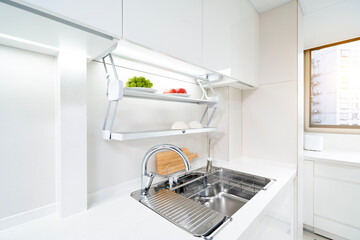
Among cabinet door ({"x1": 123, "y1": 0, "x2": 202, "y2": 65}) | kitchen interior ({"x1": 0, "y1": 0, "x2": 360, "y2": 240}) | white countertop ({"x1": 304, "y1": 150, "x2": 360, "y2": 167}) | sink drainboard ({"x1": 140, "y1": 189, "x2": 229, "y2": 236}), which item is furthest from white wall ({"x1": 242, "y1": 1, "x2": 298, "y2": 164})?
sink drainboard ({"x1": 140, "y1": 189, "x2": 229, "y2": 236})

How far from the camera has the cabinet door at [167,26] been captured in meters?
0.71

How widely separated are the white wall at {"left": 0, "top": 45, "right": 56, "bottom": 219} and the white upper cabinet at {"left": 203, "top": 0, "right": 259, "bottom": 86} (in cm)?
90

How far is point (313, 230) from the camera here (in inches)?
73.3

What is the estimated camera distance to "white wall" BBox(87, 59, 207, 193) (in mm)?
985

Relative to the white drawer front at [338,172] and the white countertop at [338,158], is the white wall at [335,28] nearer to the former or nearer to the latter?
the white countertop at [338,158]

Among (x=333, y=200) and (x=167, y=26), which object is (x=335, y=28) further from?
(x=167, y=26)

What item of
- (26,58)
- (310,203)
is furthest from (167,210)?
(310,203)

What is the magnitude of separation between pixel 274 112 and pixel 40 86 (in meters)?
1.80

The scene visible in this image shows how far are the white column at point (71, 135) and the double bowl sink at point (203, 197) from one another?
34 cm

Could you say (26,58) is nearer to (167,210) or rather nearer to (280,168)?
(167,210)

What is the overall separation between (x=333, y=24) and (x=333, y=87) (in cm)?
82

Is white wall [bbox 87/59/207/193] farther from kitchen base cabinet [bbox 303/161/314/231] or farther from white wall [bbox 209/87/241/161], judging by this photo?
kitchen base cabinet [bbox 303/161/314/231]

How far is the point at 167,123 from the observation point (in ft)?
4.60

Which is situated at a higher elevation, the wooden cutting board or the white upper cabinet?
the white upper cabinet
